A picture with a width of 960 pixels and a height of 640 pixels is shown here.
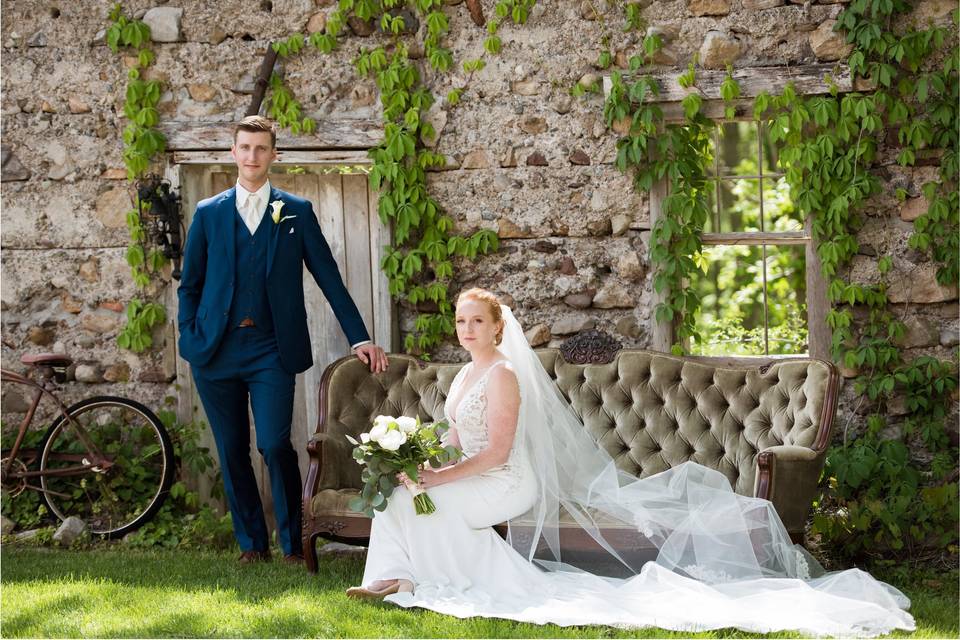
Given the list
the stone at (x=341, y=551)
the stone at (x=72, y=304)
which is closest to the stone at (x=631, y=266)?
the stone at (x=341, y=551)

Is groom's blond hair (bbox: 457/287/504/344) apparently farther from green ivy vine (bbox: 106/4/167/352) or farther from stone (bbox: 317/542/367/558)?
green ivy vine (bbox: 106/4/167/352)

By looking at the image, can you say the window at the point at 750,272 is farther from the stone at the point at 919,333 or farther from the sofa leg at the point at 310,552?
the sofa leg at the point at 310,552

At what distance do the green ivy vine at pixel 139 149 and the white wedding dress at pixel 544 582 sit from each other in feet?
8.17

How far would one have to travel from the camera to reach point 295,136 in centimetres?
590

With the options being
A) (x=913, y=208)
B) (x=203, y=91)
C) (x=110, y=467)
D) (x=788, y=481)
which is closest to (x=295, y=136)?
(x=203, y=91)

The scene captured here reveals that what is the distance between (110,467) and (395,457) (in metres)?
2.57

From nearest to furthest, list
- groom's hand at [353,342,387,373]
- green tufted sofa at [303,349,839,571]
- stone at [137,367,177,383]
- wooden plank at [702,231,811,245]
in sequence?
1. green tufted sofa at [303,349,839,571]
2. groom's hand at [353,342,387,373]
3. wooden plank at [702,231,811,245]
4. stone at [137,367,177,383]

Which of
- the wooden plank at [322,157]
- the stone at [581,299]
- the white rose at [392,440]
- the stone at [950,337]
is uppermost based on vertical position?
the wooden plank at [322,157]

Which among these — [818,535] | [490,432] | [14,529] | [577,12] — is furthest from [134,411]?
[818,535]

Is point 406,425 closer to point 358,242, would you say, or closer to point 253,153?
point 253,153

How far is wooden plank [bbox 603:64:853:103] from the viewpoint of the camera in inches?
214

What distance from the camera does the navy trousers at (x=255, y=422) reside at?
15.9 feet

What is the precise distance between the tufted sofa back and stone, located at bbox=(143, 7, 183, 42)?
2.33 metres

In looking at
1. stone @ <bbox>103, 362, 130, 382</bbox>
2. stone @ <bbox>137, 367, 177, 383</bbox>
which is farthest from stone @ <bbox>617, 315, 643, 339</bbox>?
stone @ <bbox>103, 362, 130, 382</bbox>
